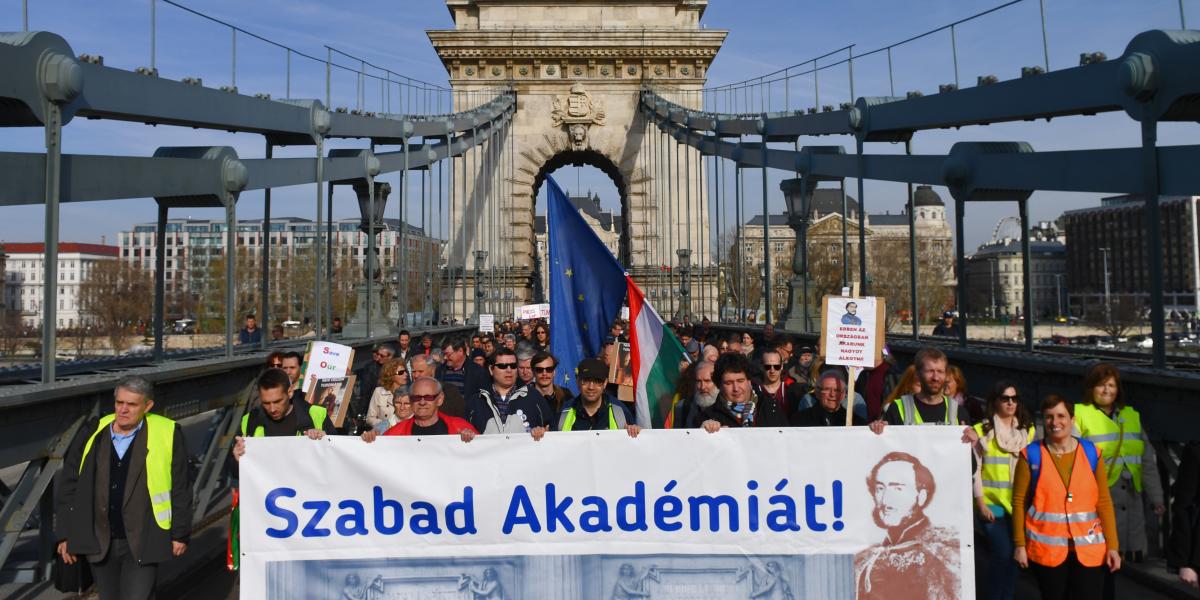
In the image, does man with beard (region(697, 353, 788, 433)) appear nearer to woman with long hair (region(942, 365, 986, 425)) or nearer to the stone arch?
woman with long hair (region(942, 365, 986, 425))

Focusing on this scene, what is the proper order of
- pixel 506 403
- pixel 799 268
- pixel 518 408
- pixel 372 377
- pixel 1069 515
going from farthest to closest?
pixel 799 268 → pixel 372 377 → pixel 506 403 → pixel 518 408 → pixel 1069 515

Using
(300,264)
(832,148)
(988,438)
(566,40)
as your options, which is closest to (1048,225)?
(300,264)

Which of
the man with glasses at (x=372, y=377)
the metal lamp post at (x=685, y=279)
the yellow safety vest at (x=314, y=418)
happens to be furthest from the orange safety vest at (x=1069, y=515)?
the metal lamp post at (x=685, y=279)

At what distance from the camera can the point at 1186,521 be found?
5.19 metres

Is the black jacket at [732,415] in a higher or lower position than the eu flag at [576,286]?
lower

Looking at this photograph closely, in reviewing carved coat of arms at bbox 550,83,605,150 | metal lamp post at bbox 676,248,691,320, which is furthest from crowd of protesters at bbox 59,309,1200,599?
carved coat of arms at bbox 550,83,605,150

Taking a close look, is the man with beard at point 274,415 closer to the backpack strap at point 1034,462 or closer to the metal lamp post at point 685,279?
the backpack strap at point 1034,462

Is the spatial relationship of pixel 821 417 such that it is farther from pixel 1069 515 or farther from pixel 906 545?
pixel 1069 515

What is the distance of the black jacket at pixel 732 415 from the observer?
5902mm

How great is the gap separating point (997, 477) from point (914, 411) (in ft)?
1.72

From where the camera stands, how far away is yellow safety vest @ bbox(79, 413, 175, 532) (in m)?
5.18

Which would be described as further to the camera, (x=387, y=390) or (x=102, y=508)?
(x=387, y=390)

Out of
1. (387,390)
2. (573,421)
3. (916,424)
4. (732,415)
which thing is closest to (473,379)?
(387,390)

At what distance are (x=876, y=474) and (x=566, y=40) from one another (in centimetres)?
3081
